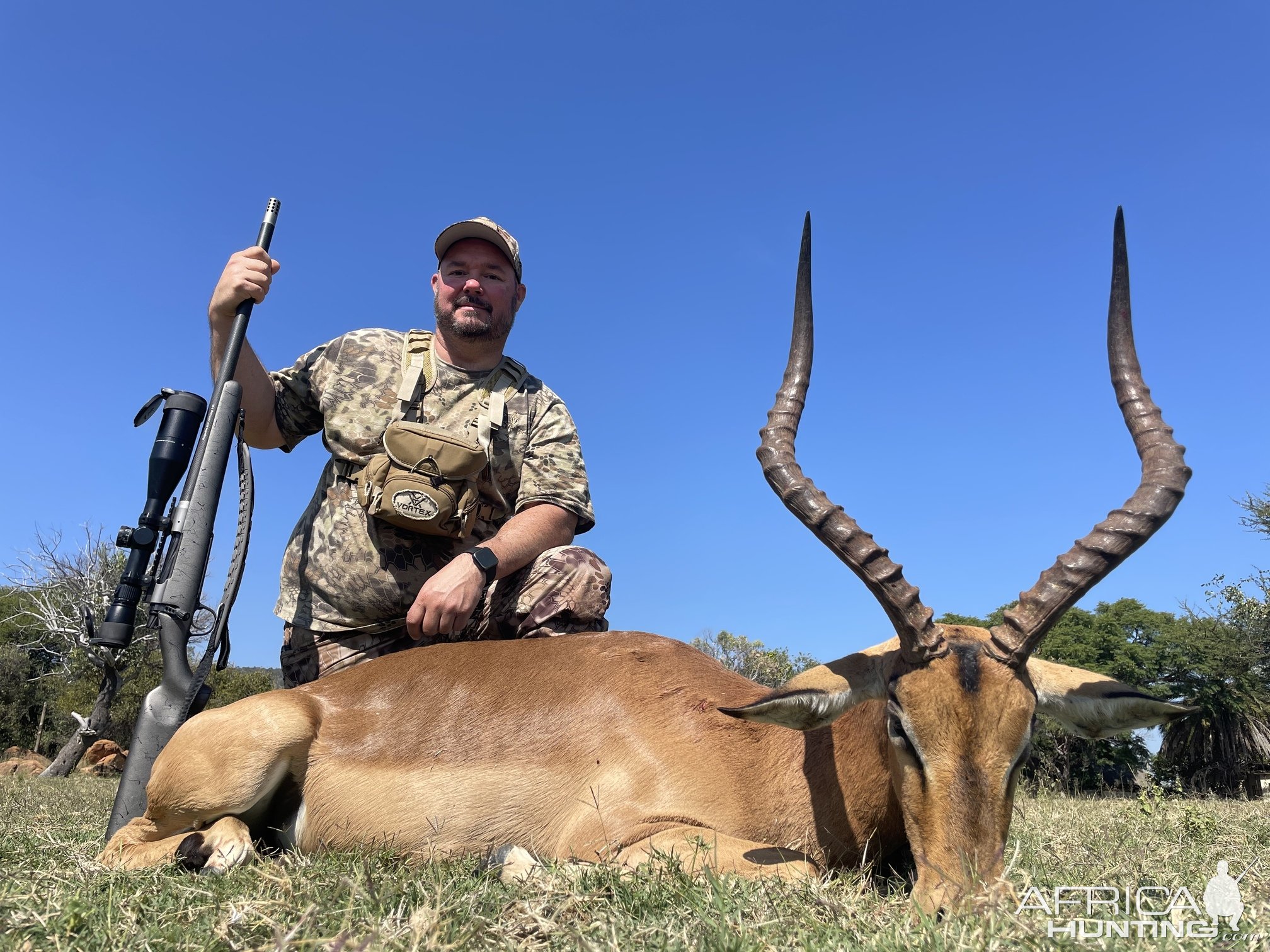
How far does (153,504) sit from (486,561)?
6.30 feet

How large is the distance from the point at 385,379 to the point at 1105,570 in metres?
4.61

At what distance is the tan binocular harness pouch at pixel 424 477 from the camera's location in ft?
18.6

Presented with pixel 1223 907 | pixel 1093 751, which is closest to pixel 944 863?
pixel 1223 907

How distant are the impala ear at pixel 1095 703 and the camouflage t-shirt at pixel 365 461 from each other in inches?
134

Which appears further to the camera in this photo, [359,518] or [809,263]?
[359,518]

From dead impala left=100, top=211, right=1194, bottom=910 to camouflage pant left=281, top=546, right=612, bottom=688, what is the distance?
30.7 inches

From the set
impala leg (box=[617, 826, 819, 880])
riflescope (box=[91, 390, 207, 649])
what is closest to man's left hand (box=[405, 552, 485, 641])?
riflescope (box=[91, 390, 207, 649])

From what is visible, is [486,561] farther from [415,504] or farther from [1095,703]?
[1095,703]

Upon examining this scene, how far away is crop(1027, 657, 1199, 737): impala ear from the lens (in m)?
3.55

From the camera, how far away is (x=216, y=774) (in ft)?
13.8

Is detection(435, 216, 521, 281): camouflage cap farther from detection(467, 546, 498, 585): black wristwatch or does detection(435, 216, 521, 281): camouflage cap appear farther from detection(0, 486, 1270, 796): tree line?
detection(0, 486, 1270, 796): tree line

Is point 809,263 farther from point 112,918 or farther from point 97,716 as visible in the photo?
point 97,716

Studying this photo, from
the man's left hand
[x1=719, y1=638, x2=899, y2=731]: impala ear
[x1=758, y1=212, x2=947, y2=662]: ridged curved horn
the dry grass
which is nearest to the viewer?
the dry grass

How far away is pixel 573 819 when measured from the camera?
407cm
